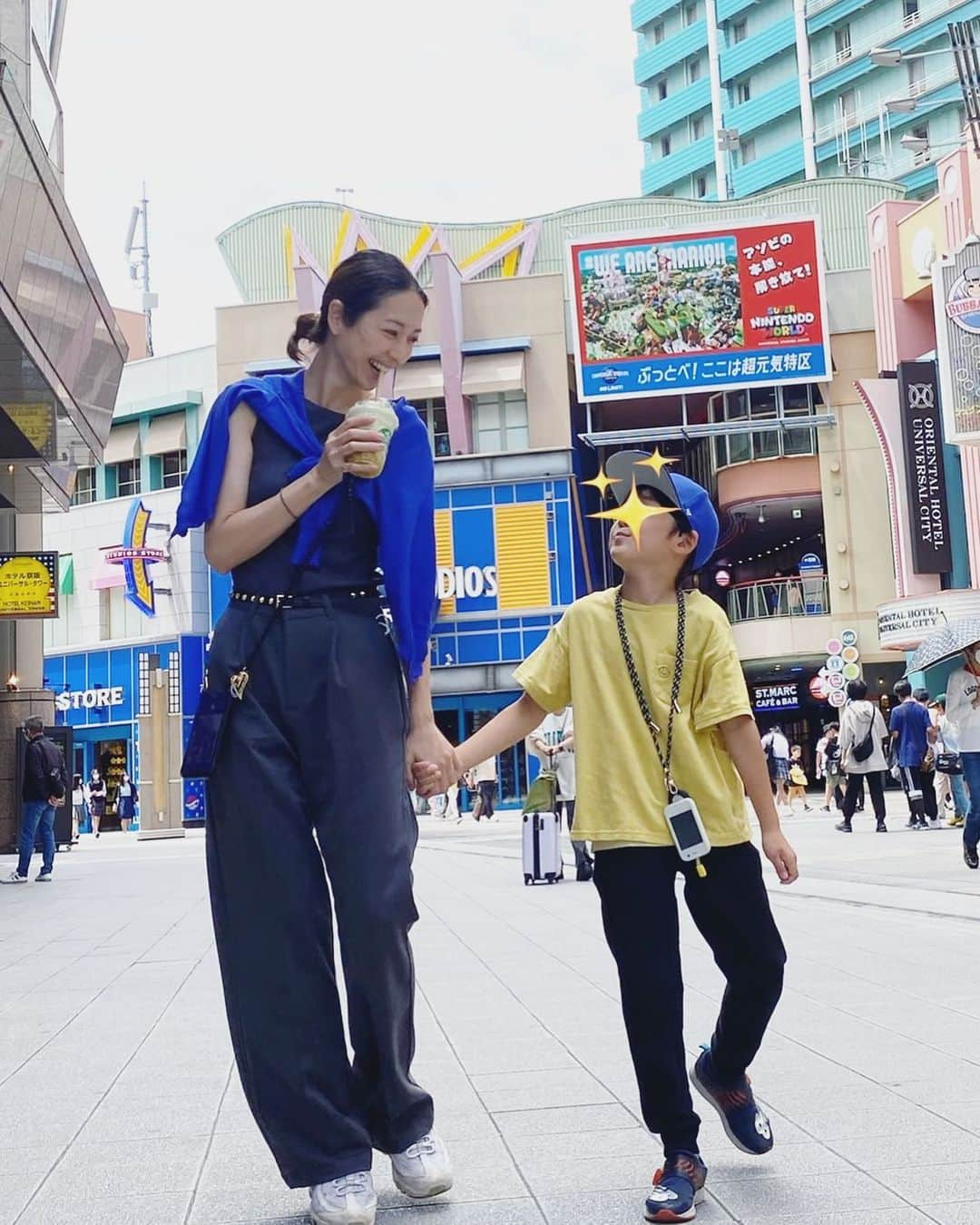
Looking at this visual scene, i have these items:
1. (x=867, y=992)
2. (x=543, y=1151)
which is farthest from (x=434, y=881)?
(x=543, y=1151)

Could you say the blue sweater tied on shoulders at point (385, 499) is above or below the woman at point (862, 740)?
above

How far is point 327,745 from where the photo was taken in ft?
10.9

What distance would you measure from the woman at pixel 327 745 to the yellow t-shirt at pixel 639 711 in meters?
0.33

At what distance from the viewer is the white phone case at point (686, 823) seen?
3389 mm

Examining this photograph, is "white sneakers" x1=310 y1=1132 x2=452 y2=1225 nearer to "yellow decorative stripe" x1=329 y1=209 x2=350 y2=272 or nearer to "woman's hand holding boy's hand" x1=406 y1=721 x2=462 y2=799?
"woman's hand holding boy's hand" x1=406 y1=721 x2=462 y2=799

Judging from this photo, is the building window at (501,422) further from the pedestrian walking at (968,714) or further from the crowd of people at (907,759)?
the pedestrian walking at (968,714)

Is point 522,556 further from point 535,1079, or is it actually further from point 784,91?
point 535,1079

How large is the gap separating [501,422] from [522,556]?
4.06 meters

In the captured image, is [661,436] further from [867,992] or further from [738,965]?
[738,965]

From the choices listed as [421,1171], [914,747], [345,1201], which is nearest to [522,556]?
[914,747]

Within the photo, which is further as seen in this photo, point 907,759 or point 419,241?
point 419,241

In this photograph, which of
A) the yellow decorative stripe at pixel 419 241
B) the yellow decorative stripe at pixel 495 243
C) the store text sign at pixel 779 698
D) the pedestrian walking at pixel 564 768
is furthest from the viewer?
the yellow decorative stripe at pixel 495 243

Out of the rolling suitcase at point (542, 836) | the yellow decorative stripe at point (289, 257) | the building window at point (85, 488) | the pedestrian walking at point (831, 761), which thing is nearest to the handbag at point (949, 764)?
the rolling suitcase at point (542, 836)

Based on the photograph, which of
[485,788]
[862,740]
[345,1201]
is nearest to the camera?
[345,1201]
